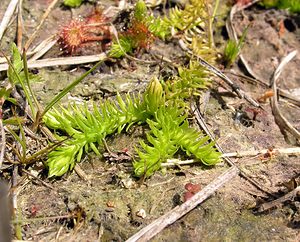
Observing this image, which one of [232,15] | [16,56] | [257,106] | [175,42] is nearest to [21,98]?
[16,56]

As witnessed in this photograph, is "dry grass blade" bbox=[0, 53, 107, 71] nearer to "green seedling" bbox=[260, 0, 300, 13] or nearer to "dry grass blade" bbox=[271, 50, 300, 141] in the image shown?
"dry grass blade" bbox=[271, 50, 300, 141]

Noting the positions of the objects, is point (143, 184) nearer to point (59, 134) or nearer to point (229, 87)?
point (59, 134)

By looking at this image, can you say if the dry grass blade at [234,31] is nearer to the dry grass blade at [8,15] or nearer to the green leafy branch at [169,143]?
the green leafy branch at [169,143]

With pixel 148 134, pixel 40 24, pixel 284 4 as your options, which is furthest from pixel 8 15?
pixel 284 4

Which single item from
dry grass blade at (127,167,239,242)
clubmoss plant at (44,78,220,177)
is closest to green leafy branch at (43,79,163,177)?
clubmoss plant at (44,78,220,177)

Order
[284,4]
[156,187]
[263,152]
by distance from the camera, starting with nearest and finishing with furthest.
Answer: [156,187], [263,152], [284,4]

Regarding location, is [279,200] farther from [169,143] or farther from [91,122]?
[91,122]

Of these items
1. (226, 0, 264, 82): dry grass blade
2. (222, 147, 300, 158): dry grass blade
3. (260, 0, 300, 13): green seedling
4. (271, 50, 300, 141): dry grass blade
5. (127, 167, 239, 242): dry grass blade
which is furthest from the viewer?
(260, 0, 300, 13): green seedling
